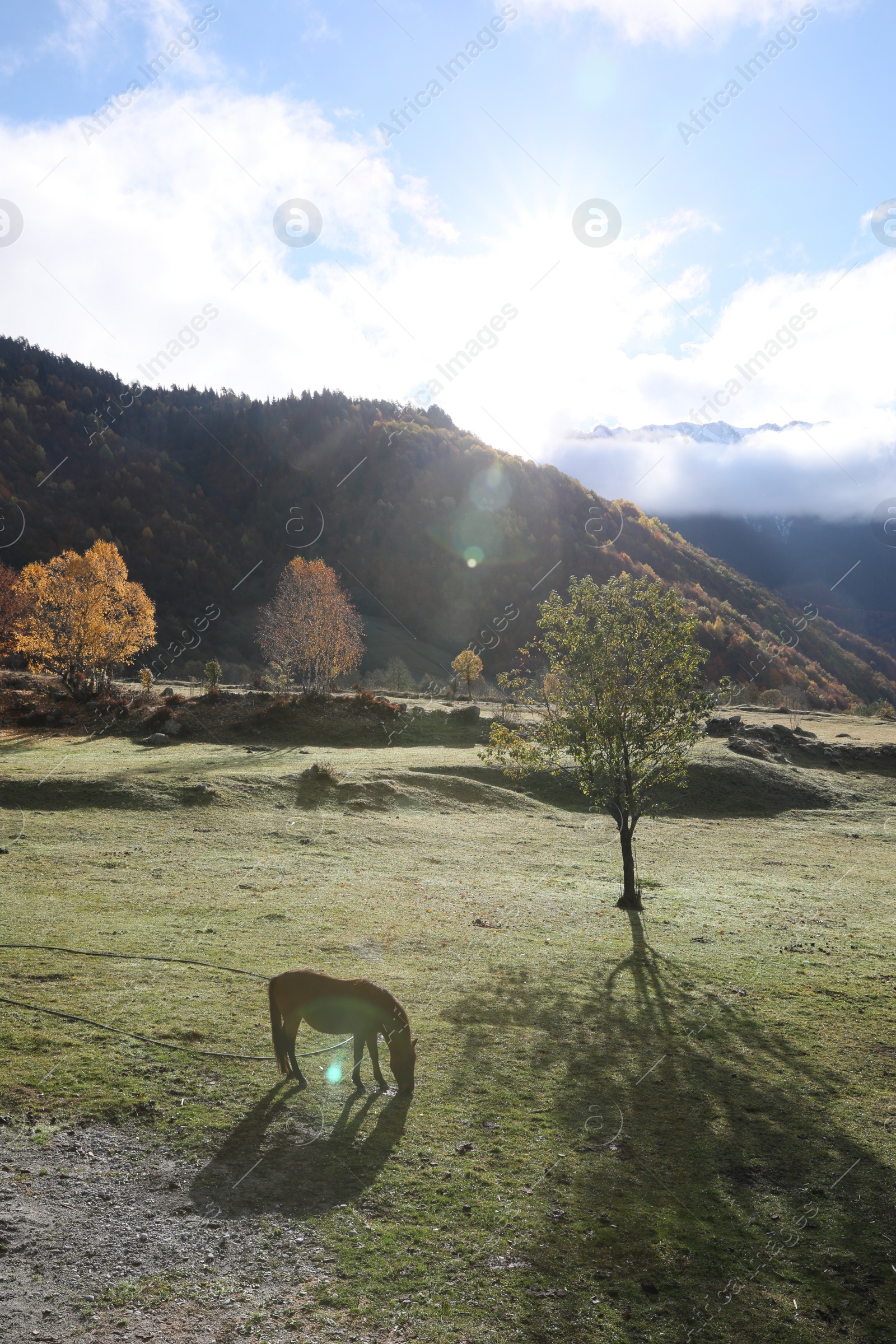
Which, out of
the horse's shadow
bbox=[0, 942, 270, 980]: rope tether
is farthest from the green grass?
bbox=[0, 942, 270, 980]: rope tether

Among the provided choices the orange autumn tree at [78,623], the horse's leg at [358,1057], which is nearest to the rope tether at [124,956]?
the horse's leg at [358,1057]

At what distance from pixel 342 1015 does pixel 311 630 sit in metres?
59.2

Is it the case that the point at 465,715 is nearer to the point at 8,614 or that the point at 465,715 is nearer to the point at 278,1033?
the point at 278,1033

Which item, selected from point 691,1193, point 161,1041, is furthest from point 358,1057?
point 691,1193

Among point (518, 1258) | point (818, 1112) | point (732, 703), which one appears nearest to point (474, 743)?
point (818, 1112)

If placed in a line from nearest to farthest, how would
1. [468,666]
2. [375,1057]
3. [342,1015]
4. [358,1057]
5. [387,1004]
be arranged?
[342,1015] < [387,1004] < [358,1057] < [375,1057] < [468,666]

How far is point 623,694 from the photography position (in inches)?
756

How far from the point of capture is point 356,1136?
770 cm

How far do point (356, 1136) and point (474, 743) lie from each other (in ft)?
124

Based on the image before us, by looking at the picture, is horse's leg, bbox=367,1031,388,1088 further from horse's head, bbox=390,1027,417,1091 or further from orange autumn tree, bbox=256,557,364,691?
orange autumn tree, bbox=256,557,364,691

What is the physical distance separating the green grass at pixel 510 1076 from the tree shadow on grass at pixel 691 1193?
31 mm

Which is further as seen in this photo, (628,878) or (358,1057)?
(628,878)

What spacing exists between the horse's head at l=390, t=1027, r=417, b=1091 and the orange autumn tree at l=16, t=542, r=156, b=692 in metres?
46.6

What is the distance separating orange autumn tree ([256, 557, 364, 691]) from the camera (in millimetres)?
66375
